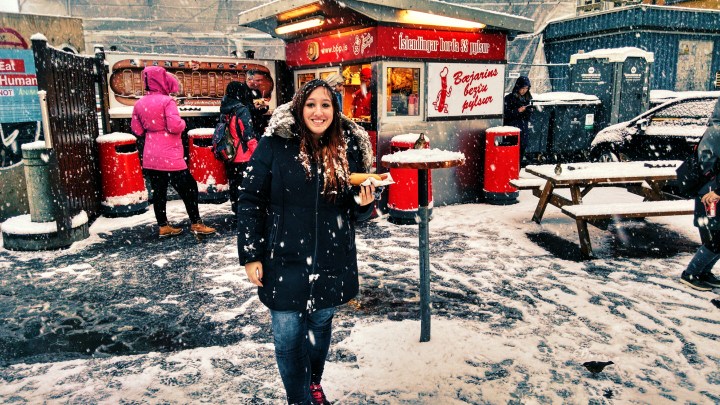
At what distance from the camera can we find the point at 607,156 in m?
10.2

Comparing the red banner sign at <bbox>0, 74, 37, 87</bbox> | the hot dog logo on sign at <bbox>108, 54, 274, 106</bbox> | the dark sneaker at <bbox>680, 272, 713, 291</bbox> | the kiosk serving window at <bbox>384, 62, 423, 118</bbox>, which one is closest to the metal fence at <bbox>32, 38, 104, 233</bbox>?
the hot dog logo on sign at <bbox>108, 54, 274, 106</bbox>

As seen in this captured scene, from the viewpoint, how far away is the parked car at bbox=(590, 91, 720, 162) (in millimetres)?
9055

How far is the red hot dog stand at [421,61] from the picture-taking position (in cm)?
724

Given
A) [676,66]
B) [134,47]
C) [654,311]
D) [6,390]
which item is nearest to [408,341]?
[654,311]

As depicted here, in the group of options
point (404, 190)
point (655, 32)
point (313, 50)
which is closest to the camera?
point (404, 190)

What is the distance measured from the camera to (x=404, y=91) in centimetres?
773

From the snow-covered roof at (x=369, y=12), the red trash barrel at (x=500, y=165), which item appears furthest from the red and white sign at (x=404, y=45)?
the red trash barrel at (x=500, y=165)

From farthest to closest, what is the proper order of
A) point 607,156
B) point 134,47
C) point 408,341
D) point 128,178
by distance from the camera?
1. point 134,47
2. point 607,156
3. point 128,178
4. point 408,341

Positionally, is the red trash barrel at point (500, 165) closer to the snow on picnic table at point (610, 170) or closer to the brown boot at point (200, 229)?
the snow on picnic table at point (610, 170)

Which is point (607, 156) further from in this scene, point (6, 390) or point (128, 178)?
point (6, 390)

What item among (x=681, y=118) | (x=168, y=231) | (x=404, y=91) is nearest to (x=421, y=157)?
(x=168, y=231)

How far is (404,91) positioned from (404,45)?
71 centimetres

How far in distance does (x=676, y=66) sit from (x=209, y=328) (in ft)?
66.1

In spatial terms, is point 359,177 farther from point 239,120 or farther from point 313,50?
point 313,50
